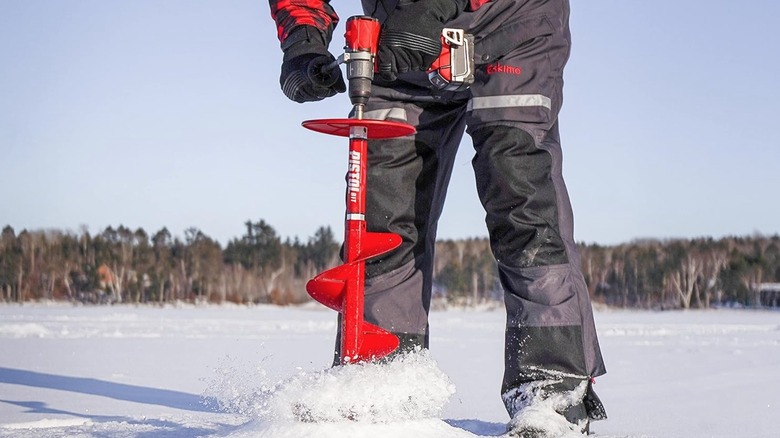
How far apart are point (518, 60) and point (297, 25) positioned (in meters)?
0.62

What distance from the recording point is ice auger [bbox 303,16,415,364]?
1605 mm

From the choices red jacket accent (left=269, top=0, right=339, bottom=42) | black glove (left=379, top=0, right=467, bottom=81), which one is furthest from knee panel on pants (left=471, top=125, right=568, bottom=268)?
red jacket accent (left=269, top=0, right=339, bottom=42)

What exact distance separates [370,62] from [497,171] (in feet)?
1.48

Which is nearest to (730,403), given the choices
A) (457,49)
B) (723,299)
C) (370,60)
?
(457,49)

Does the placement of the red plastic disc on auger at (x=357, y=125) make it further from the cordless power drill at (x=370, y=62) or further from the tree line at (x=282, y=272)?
the tree line at (x=282, y=272)

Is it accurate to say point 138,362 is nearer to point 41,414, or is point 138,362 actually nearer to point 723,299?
point 41,414

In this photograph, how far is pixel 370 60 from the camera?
1.67 meters

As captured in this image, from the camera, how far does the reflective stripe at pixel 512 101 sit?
1917 mm

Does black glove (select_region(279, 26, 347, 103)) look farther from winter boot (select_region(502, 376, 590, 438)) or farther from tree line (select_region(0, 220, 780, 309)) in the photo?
tree line (select_region(0, 220, 780, 309))

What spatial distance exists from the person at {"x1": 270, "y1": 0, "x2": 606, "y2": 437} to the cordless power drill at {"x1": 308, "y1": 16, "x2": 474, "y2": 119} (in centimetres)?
4

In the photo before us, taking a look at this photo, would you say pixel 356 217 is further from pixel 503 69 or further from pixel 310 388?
pixel 503 69

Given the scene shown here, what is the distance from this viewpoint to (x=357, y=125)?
1.60 m

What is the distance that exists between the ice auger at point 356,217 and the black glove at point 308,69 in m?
0.16

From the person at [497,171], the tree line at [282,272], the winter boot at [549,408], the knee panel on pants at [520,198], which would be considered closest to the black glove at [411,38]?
the person at [497,171]
